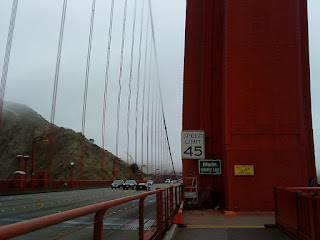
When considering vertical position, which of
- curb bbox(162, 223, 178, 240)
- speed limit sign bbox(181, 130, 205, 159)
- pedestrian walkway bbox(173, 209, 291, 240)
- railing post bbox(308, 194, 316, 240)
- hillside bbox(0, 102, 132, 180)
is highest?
hillside bbox(0, 102, 132, 180)

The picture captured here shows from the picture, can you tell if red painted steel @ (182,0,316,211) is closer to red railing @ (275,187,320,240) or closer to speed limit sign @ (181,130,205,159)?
speed limit sign @ (181,130,205,159)

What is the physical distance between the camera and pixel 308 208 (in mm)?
5383

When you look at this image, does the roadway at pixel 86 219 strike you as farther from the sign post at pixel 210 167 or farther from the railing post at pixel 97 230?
the sign post at pixel 210 167

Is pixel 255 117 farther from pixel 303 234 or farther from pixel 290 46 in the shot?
pixel 303 234

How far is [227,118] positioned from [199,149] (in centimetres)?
164

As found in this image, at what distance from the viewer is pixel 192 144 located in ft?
40.1

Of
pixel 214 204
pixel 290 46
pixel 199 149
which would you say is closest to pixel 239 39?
pixel 290 46

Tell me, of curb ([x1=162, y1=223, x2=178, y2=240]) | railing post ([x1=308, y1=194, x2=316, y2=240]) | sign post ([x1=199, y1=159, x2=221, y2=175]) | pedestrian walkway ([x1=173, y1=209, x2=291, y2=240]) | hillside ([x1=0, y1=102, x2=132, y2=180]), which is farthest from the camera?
hillside ([x1=0, y1=102, x2=132, y2=180])

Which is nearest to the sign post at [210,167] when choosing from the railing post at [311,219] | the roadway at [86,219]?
the roadway at [86,219]

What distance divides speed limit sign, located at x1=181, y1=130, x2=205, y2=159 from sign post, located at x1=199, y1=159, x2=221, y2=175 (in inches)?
44.0

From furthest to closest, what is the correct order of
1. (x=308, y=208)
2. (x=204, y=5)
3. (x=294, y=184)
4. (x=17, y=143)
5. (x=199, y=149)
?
(x=17, y=143), (x=204, y=5), (x=199, y=149), (x=294, y=184), (x=308, y=208)

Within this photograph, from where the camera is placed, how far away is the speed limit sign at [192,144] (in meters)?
12.1

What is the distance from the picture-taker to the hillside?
91562mm

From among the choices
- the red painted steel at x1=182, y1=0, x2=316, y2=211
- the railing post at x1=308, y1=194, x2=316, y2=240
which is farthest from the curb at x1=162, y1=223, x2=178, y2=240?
the red painted steel at x1=182, y1=0, x2=316, y2=211
